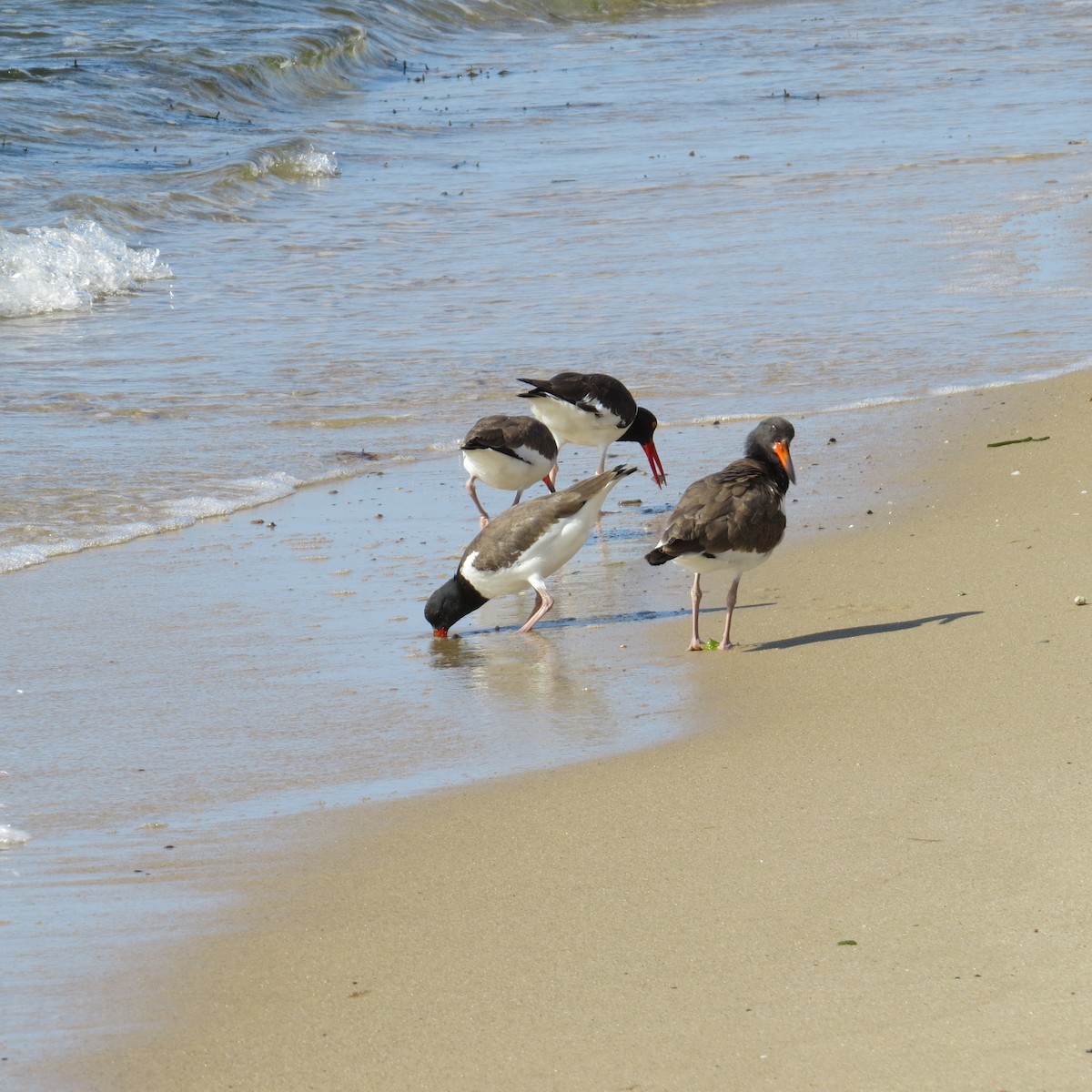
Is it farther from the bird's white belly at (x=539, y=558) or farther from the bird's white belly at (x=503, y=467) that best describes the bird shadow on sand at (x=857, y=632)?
the bird's white belly at (x=503, y=467)

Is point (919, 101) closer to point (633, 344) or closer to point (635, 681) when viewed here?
point (633, 344)

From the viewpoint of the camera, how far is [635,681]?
5.54 metres

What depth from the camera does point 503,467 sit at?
768cm

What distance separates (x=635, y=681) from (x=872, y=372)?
494 centimetres

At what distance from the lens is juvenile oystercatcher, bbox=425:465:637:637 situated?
6.36 meters

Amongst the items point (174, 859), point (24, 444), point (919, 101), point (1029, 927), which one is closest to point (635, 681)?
point (174, 859)

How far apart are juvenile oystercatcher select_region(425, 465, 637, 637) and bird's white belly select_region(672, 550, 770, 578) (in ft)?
2.02

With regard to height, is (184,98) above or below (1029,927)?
above

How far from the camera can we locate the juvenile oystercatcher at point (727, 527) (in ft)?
18.8

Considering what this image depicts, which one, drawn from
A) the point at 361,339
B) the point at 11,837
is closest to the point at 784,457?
the point at 11,837

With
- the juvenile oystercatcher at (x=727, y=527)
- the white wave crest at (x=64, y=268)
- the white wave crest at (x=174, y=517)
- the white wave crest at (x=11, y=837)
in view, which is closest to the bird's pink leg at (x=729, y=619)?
the juvenile oystercatcher at (x=727, y=527)

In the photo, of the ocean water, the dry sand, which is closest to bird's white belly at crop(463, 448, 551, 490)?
the ocean water

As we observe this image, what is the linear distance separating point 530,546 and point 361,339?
5138 mm

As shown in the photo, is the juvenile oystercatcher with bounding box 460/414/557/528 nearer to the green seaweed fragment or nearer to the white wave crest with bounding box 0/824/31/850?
the green seaweed fragment
